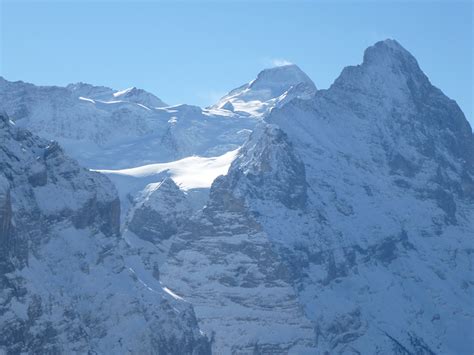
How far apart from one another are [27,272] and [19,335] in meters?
13.0

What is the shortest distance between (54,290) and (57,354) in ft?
33.1

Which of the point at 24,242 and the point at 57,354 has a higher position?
the point at 24,242

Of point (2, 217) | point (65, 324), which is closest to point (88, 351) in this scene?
point (65, 324)

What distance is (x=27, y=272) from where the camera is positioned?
196 metres

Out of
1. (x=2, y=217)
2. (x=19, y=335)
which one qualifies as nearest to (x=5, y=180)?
(x=2, y=217)

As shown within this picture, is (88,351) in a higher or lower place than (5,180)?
lower

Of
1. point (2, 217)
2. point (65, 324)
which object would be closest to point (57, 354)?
point (65, 324)

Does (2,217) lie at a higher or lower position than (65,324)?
higher

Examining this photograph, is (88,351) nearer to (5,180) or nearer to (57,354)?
(57,354)

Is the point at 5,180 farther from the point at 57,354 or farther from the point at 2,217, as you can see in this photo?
the point at 57,354

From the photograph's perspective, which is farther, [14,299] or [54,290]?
[54,290]

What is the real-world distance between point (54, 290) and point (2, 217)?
15.1 metres

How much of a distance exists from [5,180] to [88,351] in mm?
23194

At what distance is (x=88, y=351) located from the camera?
648 ft
